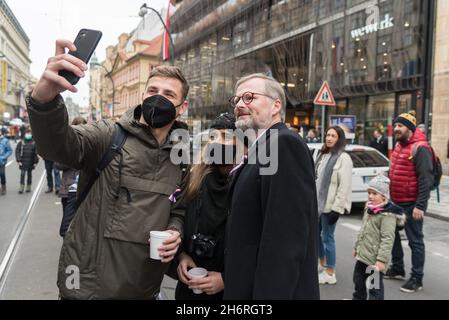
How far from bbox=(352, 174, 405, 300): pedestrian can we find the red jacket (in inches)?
33.0

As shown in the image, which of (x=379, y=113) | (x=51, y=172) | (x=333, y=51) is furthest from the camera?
(x=333, y=51)

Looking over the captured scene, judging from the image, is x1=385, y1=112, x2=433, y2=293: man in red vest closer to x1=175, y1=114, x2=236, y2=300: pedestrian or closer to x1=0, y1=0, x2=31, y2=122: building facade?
x1=175, y1=114, x2=236, y2=300: pedestrian

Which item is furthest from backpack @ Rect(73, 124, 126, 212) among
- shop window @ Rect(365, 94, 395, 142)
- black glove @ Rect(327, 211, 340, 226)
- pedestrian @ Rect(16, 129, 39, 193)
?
shop window @ Rect(365, 94, 395, 142)

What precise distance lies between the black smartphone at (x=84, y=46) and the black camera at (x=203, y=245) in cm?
106

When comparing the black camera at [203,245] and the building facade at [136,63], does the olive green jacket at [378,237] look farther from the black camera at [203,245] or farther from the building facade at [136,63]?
the building facade at [136,63]

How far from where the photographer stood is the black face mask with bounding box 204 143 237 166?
7.36ft

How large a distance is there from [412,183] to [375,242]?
129 centimetres

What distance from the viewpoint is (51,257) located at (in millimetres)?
5551

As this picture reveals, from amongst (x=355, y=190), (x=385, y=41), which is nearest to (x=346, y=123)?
(x=355, y=190)

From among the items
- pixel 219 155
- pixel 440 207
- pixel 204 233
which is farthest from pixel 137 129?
pixel 440 207

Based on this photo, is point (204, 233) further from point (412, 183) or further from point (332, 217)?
point (412, 183)

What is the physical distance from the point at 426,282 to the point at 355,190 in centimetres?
408

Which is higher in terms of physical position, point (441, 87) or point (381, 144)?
point (441, 87)
